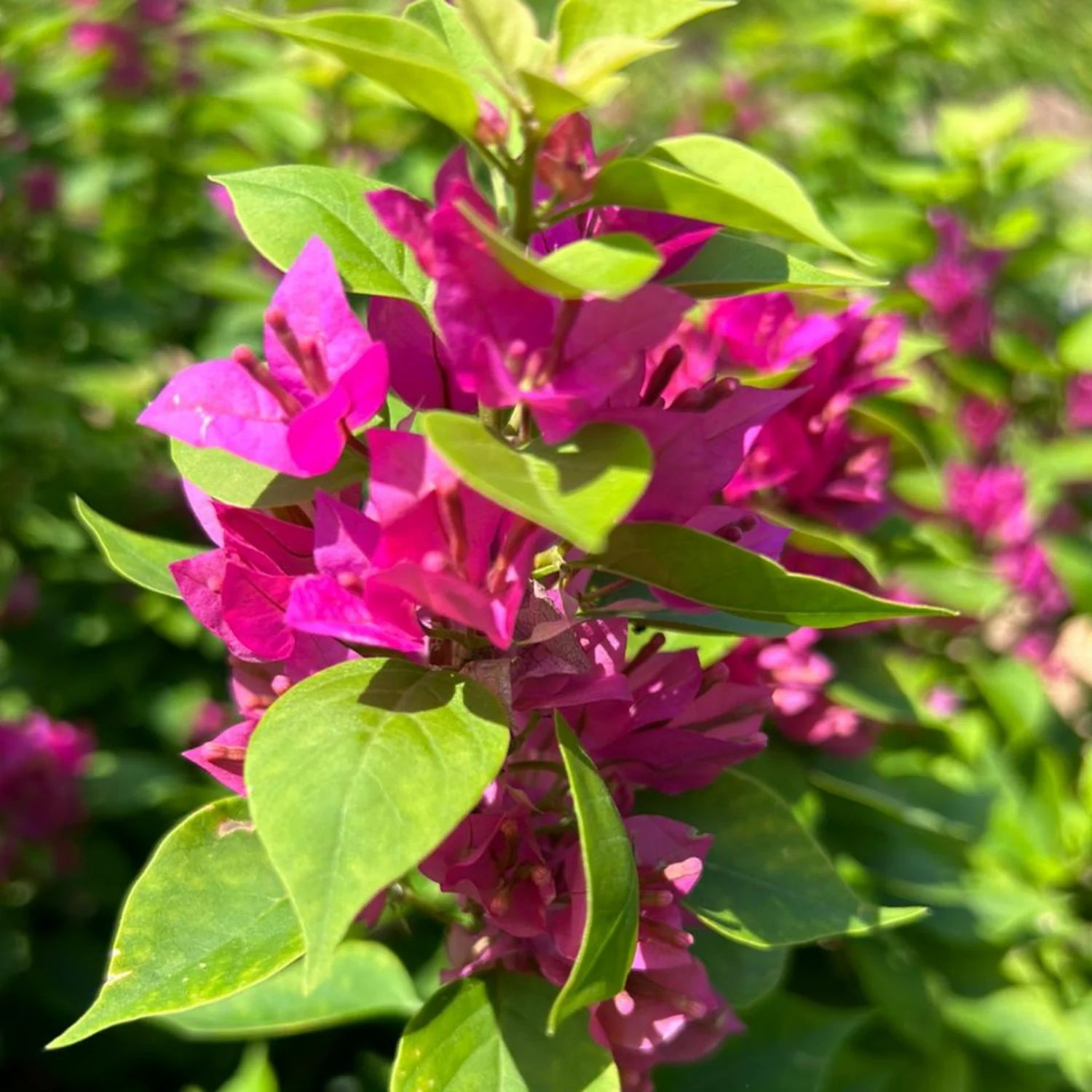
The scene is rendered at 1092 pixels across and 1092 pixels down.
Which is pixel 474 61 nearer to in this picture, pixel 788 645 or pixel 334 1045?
pixel 788 645

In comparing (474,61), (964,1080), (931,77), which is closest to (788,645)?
(474,61)

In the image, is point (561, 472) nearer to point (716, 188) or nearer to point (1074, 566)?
point (716, 188)

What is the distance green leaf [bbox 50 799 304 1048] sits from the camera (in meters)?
0.54

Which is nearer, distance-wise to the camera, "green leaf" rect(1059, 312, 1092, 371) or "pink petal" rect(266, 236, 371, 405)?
"pink petal" rect(266, 236, 371, 405)

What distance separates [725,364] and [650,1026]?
0.48 m

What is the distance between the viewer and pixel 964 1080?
1.29m

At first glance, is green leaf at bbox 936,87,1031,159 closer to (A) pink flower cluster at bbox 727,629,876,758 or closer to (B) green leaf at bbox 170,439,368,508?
(A) pink flower cluster at bbox 727,629,876,758

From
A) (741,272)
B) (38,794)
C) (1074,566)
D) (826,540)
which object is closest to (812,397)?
(826,540)

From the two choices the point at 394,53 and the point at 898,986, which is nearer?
the point at 394,53

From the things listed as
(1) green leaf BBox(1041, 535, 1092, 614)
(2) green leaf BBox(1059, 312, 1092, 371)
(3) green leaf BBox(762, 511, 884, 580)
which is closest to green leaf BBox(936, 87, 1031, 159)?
(2) green leaf BBox(1059, 312, 1092, 371)

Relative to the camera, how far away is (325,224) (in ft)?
2.02

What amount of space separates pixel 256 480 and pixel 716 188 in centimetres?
27

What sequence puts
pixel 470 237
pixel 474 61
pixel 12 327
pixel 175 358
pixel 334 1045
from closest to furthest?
pixel 470 237
pixel 474 61
pixel 334 1045
pixel 12 327
pixel 175 358

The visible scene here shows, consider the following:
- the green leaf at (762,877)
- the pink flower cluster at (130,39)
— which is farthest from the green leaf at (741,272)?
the pink flower cluster at (130,39)
